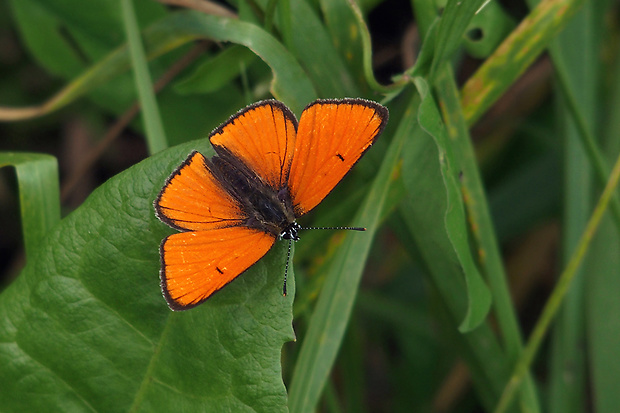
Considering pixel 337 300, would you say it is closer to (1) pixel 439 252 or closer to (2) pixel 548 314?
(1) pixel 439 252

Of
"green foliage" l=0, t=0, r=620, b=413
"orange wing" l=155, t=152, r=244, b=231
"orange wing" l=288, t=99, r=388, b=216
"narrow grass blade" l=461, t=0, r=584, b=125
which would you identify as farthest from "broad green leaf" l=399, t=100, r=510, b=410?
"orange wing" l=155, t=152, r=244, b=231

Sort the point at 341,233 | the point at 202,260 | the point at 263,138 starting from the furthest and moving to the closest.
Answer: the point at 341,233, the point at 263,138, the point at 202,260

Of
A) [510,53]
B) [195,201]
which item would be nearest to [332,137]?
[195,201]

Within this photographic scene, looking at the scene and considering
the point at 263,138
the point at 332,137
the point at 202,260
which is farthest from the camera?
the point at 263,138

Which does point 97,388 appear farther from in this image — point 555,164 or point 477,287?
point 555,164

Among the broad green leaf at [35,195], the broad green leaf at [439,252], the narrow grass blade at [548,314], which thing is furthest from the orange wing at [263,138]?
the narrow grass blade at [548,314]

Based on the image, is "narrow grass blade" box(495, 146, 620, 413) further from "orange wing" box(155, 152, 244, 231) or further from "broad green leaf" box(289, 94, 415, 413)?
"orange wing" box(155, 152, 244, 231)
